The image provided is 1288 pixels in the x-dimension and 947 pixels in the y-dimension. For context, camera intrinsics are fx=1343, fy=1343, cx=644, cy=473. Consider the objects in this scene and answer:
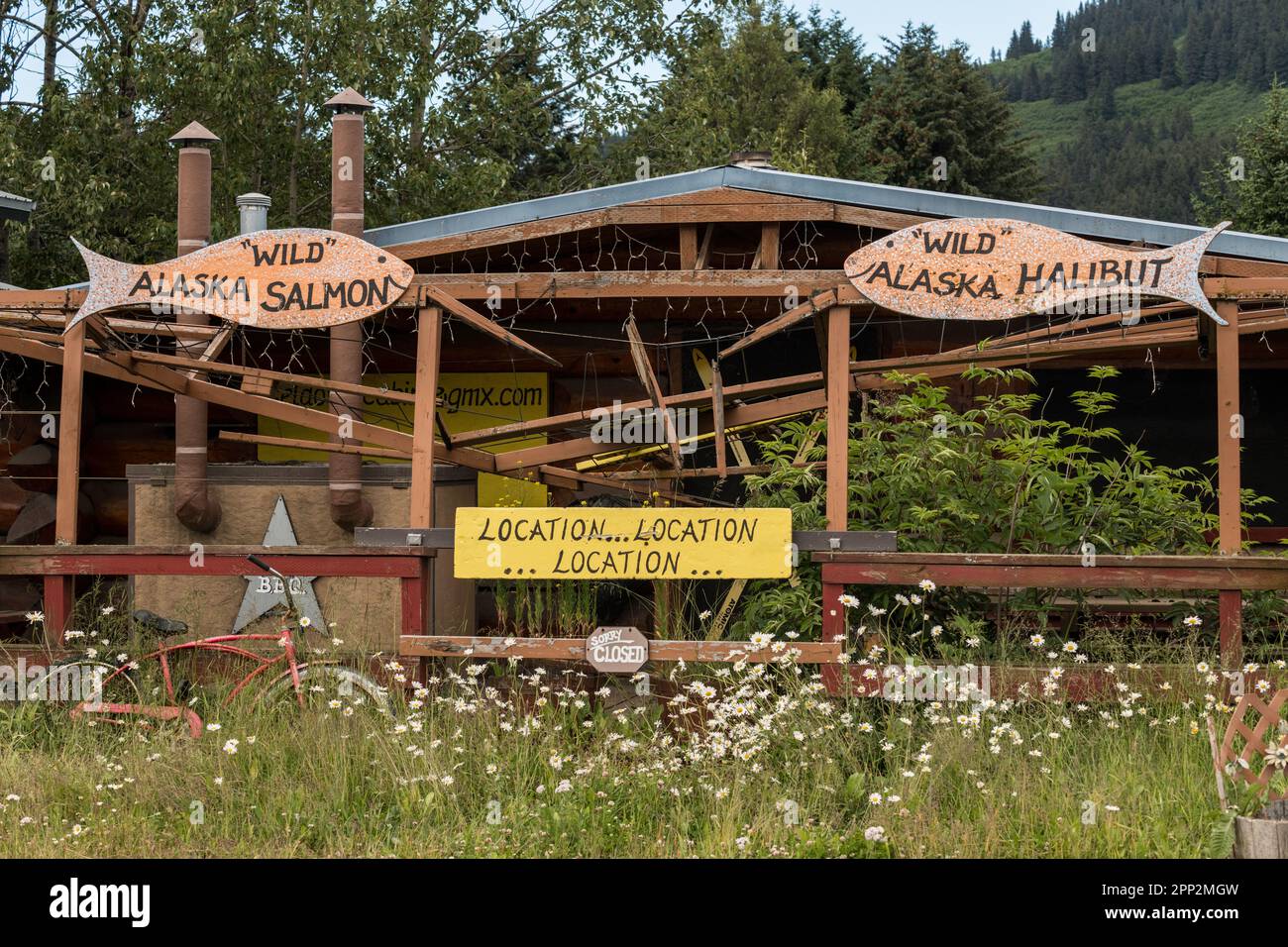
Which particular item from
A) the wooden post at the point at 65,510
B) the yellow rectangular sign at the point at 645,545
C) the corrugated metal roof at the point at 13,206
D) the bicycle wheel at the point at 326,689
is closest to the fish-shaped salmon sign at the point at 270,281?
the wooden post at the point at 65,510

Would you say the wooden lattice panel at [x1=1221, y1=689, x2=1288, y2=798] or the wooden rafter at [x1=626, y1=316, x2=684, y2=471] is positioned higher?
the wooden rafter at [x1=626, y1=316, x2=684, y2=471]

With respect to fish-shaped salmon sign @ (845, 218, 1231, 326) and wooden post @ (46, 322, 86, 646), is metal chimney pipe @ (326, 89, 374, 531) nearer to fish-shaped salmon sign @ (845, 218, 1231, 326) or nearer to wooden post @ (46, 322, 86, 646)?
wooden post @ (46, 322, 86, 646)

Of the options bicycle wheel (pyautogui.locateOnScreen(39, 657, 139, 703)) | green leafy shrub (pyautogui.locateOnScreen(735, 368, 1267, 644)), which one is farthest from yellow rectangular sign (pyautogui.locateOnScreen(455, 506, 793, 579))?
bicycle wheel (pyautogui.locateOnScreen(39, 657, 139, 703))

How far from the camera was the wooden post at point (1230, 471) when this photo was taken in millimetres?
6609

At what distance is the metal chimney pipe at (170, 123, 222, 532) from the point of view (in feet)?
29.5

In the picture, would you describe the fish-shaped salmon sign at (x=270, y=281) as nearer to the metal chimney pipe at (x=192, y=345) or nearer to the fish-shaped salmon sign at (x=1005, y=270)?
the metal chimney pipe at (x=192, y=345)

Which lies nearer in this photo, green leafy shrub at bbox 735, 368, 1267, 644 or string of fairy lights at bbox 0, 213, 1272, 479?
green leafy shrub at bbox 735, 368, 1267, 644

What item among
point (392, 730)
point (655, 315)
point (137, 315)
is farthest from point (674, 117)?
point (392, 730)

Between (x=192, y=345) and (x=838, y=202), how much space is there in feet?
14.9

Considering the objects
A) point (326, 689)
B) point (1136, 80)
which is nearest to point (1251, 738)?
point (326, 689)

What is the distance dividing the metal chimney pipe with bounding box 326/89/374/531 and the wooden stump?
5827 millimetres

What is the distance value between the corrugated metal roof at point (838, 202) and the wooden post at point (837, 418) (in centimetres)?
236

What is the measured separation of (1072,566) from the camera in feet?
21.6
